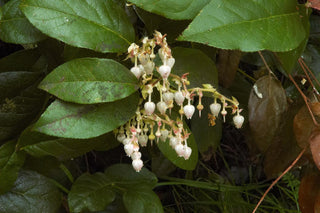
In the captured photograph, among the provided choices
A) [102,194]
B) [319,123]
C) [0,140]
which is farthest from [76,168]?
[319,123]

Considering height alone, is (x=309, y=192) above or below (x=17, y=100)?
below

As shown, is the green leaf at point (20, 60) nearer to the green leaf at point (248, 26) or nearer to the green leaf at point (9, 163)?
the green leaf at point (9, 163)

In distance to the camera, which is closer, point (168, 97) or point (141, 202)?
point (168, 97)

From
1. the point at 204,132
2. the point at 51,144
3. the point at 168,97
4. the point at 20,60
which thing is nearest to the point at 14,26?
the point at 20,60

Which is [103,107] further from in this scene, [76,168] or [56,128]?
[76,168]

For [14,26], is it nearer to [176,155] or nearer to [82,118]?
[82,118]

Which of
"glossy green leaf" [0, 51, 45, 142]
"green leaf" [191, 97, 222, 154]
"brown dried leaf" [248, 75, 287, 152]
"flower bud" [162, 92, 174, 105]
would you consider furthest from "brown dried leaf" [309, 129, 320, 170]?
"glossy green leaf" [0, 51, 45, 142]

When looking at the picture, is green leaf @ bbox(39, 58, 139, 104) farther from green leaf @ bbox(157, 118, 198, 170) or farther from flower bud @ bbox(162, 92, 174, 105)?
green leaf @ bbox(157, 118, 198, 170)

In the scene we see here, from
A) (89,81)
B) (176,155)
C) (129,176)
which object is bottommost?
(129,176)
